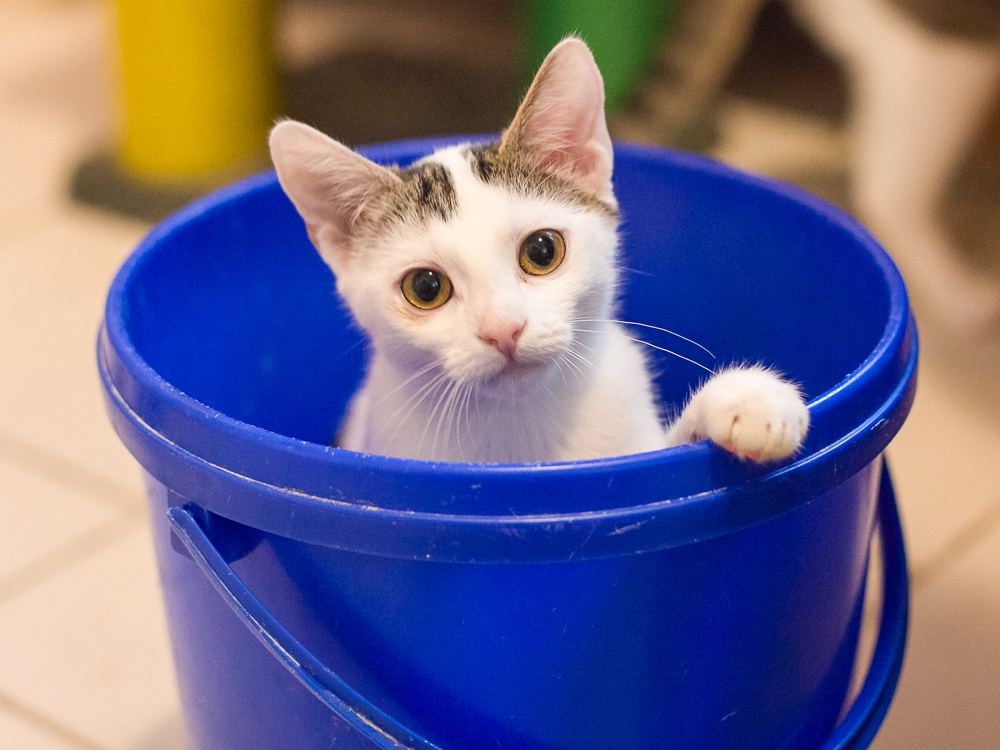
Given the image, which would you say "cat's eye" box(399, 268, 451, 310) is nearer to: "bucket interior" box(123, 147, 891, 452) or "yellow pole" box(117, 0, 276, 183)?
"bucket interior" box(123, 147, 891, 452)

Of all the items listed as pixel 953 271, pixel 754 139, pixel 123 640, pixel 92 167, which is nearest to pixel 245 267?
pixel 123 640

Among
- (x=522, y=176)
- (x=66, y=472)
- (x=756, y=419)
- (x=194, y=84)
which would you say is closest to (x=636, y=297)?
(x=522, y=176)

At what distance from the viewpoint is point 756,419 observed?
2.30 ft

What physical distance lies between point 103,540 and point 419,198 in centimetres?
93

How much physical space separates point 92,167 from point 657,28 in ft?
5.15

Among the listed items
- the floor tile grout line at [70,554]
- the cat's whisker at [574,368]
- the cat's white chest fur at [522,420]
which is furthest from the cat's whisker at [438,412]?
the floor tile grout line at [70,554]

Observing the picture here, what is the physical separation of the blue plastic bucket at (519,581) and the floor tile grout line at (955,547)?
1.49 feet

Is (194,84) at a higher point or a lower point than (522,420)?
lower

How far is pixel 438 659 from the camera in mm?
796

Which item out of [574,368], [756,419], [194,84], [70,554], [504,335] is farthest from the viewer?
[194,84]

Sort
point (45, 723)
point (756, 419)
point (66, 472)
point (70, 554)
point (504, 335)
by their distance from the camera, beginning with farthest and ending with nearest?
point (66, 472) < point (70, 554) < point (45, 723) < point (504, 335) < point (756, 419)

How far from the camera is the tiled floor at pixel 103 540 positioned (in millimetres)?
1280

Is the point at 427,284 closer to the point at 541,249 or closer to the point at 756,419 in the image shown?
the point at 541,249

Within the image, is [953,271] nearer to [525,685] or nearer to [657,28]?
[657,28]
